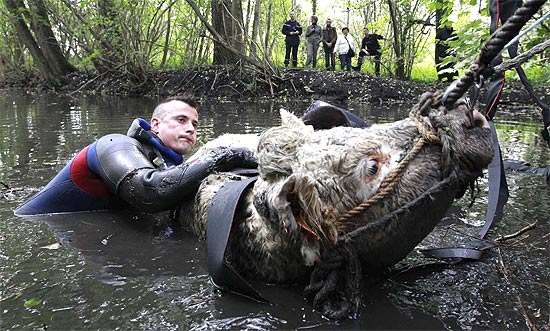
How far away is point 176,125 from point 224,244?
A: 7.53 ft

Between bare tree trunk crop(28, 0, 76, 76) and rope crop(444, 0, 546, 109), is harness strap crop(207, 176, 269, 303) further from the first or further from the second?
bare tree trunk crop(28, 0, 76, 76)

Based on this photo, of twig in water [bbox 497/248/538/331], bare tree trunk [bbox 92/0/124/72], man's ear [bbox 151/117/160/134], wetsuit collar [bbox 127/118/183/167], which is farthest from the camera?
bare tree trunk [bbox 92/0/124/72]


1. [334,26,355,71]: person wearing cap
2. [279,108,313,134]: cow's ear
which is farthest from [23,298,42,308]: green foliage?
[334,26,355,71]: person wearing cap

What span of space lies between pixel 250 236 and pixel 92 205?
2.35 meters

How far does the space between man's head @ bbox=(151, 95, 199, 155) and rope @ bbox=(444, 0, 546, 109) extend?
2858mm

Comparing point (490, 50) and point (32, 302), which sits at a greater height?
point (490, 50)

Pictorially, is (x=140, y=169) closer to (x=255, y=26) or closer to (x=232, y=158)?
(x=232, y=158)

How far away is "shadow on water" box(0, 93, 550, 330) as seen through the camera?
2.38 m

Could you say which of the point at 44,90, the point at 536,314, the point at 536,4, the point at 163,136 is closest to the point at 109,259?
the point at 163,136

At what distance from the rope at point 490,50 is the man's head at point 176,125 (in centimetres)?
286

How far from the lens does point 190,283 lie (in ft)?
9.37

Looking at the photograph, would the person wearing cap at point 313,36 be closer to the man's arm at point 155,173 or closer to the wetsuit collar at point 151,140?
the wetsuit collar at point 151,140

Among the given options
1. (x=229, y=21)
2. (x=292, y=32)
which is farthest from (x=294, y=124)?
(x=292, y=32)

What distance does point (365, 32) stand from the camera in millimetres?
18984
